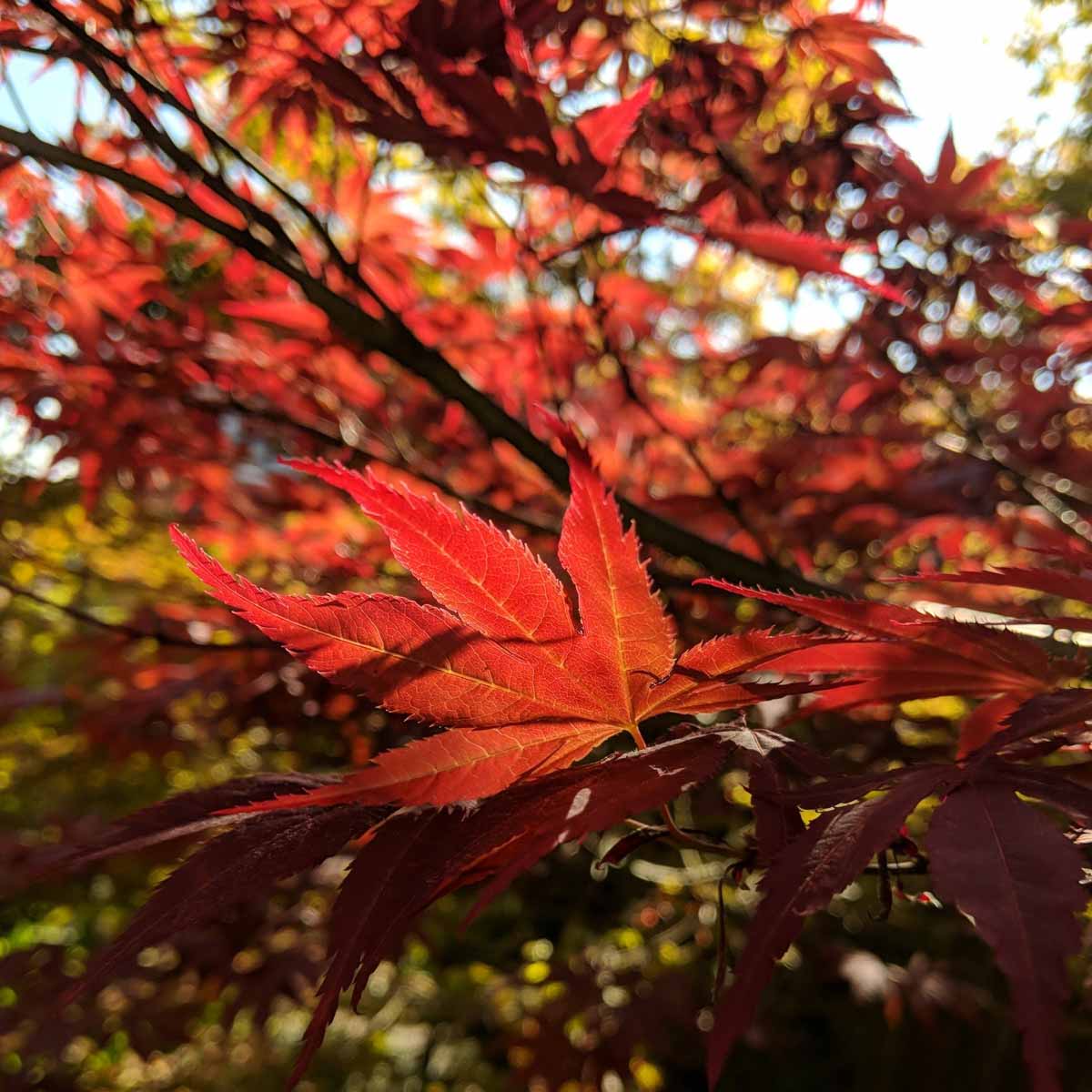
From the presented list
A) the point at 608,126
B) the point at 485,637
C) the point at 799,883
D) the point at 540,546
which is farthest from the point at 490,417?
the point at 799,883

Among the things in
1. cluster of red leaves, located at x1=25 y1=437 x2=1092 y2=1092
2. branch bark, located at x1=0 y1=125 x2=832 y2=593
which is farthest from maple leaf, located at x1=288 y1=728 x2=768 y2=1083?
branch bark, located at x1=0 y1=125 x2=832 y2=593

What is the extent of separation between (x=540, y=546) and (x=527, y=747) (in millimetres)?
1046

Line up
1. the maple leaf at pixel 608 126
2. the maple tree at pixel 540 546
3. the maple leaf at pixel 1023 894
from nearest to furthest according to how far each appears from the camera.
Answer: the maple leaf at pixel 1023 894, the maple tree at pixel 540 546, the maple leaf at pixel 608 126

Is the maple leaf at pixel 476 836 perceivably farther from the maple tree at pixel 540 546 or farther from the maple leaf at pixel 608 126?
the maple leaf at pixel 608 126

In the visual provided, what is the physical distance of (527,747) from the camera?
0.41 metres

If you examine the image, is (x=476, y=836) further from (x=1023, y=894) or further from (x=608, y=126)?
(x=608, y=126)

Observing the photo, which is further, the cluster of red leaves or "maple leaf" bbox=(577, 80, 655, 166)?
"maple leaf" bbox=(577, 80, 655, 166)

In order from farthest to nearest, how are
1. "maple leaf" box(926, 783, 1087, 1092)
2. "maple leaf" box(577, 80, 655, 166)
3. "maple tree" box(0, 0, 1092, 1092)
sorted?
"maple leaf" box(577, 80, 655, 166) < "maple tree" box(0, 0, 1092, 1092) < "maple leaf" box(926, 783, 1087, 1092)

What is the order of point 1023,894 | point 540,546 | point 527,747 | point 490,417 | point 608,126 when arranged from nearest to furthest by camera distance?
point 1023,894, point 527,747, point 608,126, point 490,417, point 540,546

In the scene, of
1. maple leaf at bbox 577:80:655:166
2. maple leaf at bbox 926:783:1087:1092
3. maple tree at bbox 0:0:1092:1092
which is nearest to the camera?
maple leaf at bbox 926:783:1087:1092

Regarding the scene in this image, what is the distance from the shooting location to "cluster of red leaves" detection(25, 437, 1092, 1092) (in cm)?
36

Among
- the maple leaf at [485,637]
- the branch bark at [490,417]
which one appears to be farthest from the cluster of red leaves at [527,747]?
the branch bark at [490,417]

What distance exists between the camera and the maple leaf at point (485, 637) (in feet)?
1.23

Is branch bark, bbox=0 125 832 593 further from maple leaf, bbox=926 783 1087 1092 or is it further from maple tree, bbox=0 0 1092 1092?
maple leaf, bbox=926 783 1087 1092
